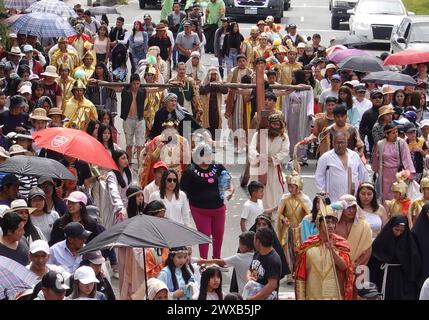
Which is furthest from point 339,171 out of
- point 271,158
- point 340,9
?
point 340,9

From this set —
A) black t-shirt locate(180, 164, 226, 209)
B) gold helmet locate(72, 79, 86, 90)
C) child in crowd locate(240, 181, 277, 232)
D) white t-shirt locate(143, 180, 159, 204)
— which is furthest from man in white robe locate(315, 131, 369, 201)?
gold helmet locate(72, 79, 86, 90)

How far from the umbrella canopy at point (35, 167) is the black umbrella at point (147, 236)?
2386 millimetres

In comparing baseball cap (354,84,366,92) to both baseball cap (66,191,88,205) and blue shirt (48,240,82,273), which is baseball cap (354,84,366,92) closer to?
baseball cap (66,191,88,205)

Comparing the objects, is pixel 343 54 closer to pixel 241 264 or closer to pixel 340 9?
pixel 241 264

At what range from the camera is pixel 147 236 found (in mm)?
11672

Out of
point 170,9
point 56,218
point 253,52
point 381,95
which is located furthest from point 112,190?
point 170,9

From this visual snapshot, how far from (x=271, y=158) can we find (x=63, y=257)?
4.72m

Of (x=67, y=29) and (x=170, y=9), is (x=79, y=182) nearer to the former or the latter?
(x=67, y=29)

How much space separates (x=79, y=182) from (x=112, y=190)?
0.38 meters

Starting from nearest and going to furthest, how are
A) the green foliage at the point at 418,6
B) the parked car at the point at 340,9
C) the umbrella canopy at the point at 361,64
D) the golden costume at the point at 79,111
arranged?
1. the golden costume at the point at 79,111
2. the umbrella canopy at the point at 361,64
3. the parked car at the point at 340,9
4. the green foliage at the point at 418,6

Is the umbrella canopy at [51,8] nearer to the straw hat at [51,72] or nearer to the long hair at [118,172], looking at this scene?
the straw hat at [51,72]

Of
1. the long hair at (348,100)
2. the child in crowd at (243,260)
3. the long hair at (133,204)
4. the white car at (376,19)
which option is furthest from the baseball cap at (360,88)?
the white car at (376,19)

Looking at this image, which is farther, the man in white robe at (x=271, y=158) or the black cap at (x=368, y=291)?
the man in white robe at (x=271, y=158)

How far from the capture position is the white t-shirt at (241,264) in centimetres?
1308
